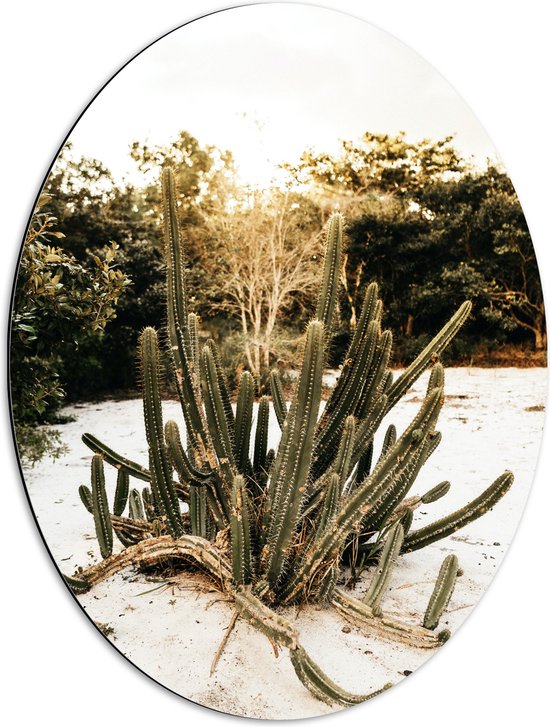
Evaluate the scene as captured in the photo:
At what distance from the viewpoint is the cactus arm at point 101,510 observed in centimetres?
199

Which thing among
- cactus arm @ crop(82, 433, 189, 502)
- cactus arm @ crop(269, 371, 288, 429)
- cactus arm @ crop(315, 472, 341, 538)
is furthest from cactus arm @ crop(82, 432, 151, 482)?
cactus arm @ crop(315, 472, 341, 538)

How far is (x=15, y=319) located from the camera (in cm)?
203

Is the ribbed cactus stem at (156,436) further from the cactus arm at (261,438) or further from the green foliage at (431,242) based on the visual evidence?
the green foliage at (431,242)

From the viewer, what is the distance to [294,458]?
1.93 meters

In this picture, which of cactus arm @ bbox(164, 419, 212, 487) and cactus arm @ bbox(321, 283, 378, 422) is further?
cactus arm @ bbox(321, 283, 378, 422)

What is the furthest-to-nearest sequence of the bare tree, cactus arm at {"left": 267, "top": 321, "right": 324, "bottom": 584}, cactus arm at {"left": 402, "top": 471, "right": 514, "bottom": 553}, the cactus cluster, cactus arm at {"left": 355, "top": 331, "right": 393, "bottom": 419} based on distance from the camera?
cactus arm at {"left": 402, "top": 471, "right": 514, "bottom": 553} < cactus arm at {"left": 355, "top": 331, "right": 393, "bottom": 419} < the bare tree < the cactus cluster < cactus arm at {"left": 267, "top": 321, "right": 324, "bottom": 584}

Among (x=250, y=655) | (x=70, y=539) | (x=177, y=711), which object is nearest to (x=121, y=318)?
(x=70, y=539)

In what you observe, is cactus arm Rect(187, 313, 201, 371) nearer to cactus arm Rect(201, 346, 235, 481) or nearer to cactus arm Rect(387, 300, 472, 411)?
cactus arm Rect(201, 346, 235, 481)

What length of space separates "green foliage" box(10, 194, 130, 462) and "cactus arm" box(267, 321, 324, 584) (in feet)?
2.03

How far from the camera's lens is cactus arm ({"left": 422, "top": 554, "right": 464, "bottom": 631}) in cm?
219

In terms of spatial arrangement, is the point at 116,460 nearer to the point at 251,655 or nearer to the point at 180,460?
the point at 180,460

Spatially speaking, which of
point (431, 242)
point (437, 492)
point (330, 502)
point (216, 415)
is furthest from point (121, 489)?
point (431, 242)

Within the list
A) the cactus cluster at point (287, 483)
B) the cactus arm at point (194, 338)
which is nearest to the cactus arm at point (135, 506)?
the cactus cluster at point (287, 483)

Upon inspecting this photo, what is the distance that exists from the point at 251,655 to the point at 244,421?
72 cm
